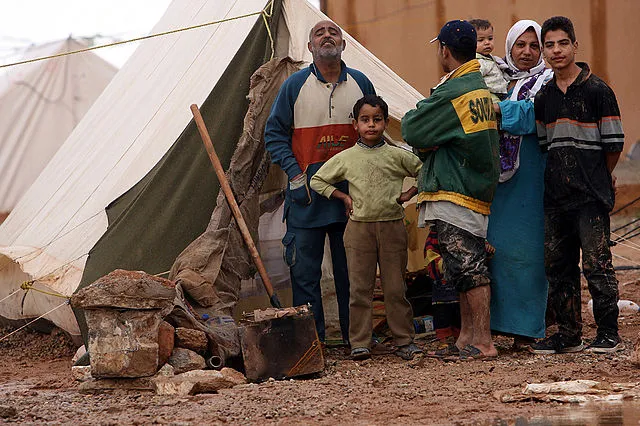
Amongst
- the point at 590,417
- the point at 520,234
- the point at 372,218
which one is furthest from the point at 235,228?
the point at 590,417

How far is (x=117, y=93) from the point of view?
7211 mm

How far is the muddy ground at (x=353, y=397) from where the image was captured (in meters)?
3.53

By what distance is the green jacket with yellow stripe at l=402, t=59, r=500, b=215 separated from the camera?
459 cm

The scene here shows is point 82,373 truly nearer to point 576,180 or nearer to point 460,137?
point 460,137

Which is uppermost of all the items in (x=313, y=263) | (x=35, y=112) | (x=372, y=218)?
(x=35, y=112)

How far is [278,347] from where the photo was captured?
14.6ft

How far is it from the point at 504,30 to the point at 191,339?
25.9 ft

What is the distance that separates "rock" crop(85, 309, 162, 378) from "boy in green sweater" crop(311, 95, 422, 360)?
1058 millimetres

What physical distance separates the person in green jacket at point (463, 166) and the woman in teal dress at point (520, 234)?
0.22 meters

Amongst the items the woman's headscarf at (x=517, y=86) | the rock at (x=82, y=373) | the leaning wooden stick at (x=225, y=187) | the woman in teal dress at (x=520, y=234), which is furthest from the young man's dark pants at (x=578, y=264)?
the rock at (x=82, y=373)

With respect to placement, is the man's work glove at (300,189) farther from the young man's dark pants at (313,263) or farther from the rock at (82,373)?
the rock at (82,373)

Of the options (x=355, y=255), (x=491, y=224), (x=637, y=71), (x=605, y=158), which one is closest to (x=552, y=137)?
(x=605, y=158)

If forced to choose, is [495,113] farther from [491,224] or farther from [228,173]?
[228,173]

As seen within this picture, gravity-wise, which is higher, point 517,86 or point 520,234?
point 517,86
